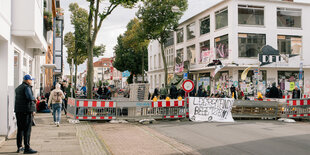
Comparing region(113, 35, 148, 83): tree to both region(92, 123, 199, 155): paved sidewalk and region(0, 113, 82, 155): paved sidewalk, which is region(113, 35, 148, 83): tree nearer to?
region(92, 123, 199, 155): paved sidewalk

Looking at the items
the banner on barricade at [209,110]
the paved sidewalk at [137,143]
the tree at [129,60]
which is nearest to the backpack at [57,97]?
the paved sidewalk at [137,143]

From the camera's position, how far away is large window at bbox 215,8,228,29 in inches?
1260

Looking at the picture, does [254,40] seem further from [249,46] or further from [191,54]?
[191,54]

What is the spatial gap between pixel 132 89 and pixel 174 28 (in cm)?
2494

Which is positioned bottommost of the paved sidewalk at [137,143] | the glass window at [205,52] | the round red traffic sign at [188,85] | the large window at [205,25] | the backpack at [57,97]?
the paved sidewalk at [137,143]

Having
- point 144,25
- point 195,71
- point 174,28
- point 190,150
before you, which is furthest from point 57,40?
point 190,150

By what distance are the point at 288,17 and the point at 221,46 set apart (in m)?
7.29

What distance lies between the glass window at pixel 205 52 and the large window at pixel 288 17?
737 cm

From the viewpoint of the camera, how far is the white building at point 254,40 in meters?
30.6

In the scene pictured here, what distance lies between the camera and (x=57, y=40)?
43.5 meters

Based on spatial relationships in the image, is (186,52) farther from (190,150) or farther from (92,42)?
(190,150)

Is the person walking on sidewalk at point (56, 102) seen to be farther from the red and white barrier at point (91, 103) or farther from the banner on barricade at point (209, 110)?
the banner on barricade at point (209, 110)

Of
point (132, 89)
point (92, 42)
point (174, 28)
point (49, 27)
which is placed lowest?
point (132, 89)

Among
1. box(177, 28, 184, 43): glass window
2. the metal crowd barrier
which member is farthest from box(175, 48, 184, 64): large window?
the metal crowd barrier
